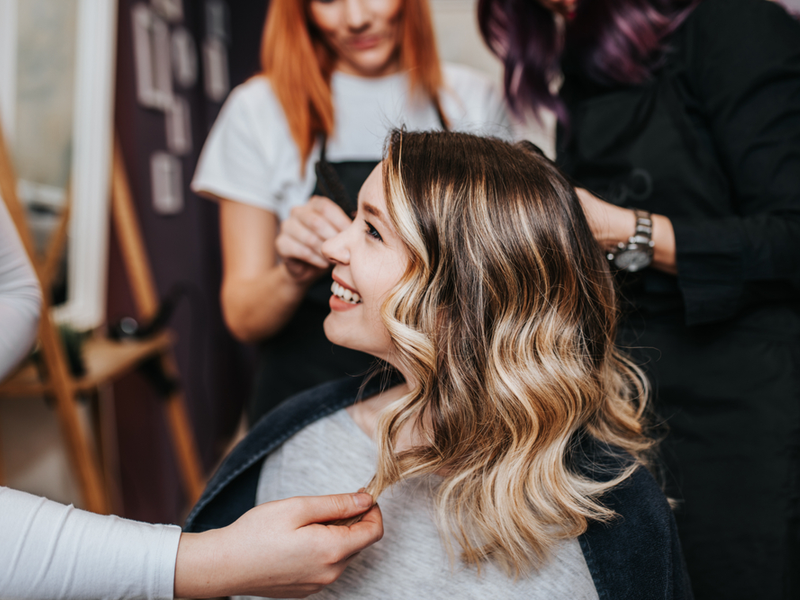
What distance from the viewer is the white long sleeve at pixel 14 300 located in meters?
0.59

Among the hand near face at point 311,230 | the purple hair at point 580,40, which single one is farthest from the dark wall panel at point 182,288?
the purple hair at point 580,40

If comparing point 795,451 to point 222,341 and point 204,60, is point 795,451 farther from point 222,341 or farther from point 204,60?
point 204,60

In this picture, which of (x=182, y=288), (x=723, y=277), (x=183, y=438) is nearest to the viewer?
(x=723, y=277)

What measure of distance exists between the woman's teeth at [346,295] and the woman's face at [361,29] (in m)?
0.53

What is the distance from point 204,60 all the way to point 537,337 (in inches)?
110

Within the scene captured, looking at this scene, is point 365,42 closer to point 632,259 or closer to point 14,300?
point 632,259

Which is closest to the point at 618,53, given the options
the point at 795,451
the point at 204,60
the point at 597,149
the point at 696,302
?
the point at 597,149

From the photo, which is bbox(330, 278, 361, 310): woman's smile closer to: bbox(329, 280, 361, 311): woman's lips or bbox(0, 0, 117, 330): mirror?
bbox(329, 280, 361, 311): woman's lips

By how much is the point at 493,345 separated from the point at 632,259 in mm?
270

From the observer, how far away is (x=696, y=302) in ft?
2.76

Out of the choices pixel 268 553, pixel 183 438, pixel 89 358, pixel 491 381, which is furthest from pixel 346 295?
pixel 183 438

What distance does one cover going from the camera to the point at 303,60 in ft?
3.64

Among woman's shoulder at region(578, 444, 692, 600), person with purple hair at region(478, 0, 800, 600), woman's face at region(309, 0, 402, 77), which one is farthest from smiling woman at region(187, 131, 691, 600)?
woman's face at region(309, 0, 402, 77)

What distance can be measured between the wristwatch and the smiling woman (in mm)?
66
